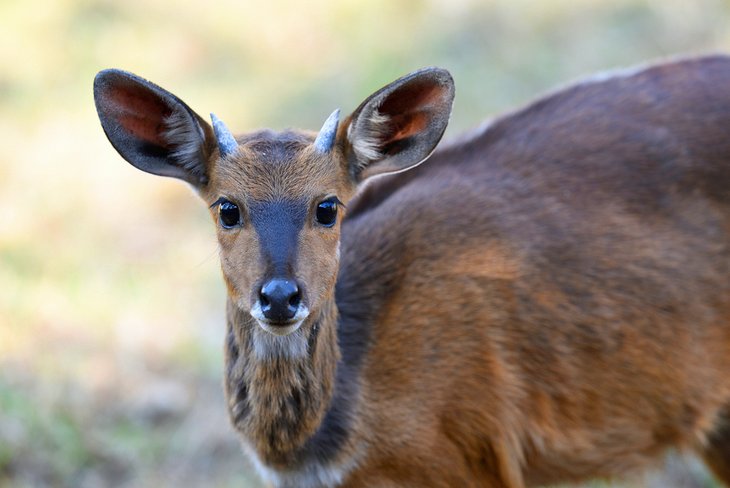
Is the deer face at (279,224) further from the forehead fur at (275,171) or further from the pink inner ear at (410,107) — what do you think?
the pink inner ear at (410,107)

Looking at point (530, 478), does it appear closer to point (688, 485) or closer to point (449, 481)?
point (449, 481)

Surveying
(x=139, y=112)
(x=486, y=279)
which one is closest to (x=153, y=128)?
(x=139, y=112)

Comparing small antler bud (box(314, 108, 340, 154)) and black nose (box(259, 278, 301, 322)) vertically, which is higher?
small antler bud (box(314, 108, 340, 154))

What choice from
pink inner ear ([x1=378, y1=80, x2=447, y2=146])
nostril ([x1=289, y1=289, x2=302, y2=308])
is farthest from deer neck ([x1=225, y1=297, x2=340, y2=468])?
pink inner ear ([x1=378, y1=80, x2=447, y2=146])

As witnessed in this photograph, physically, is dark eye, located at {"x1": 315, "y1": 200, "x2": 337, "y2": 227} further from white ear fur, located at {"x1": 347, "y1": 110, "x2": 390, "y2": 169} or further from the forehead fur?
white ear fur, located at {"x1": 347, "y1": 110, "x2": 390, "y2": 169}

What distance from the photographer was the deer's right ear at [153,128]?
4.63m

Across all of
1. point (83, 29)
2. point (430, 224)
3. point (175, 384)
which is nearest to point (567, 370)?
point (430, 224)

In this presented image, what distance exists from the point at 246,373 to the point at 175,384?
8.29 feet

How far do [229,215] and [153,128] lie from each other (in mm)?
559

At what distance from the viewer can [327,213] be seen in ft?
15.2

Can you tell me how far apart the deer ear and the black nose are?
0.76 m

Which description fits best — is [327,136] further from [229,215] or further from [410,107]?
[229,215]

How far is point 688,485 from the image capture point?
6.65m

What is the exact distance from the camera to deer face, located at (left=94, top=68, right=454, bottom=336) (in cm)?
441
